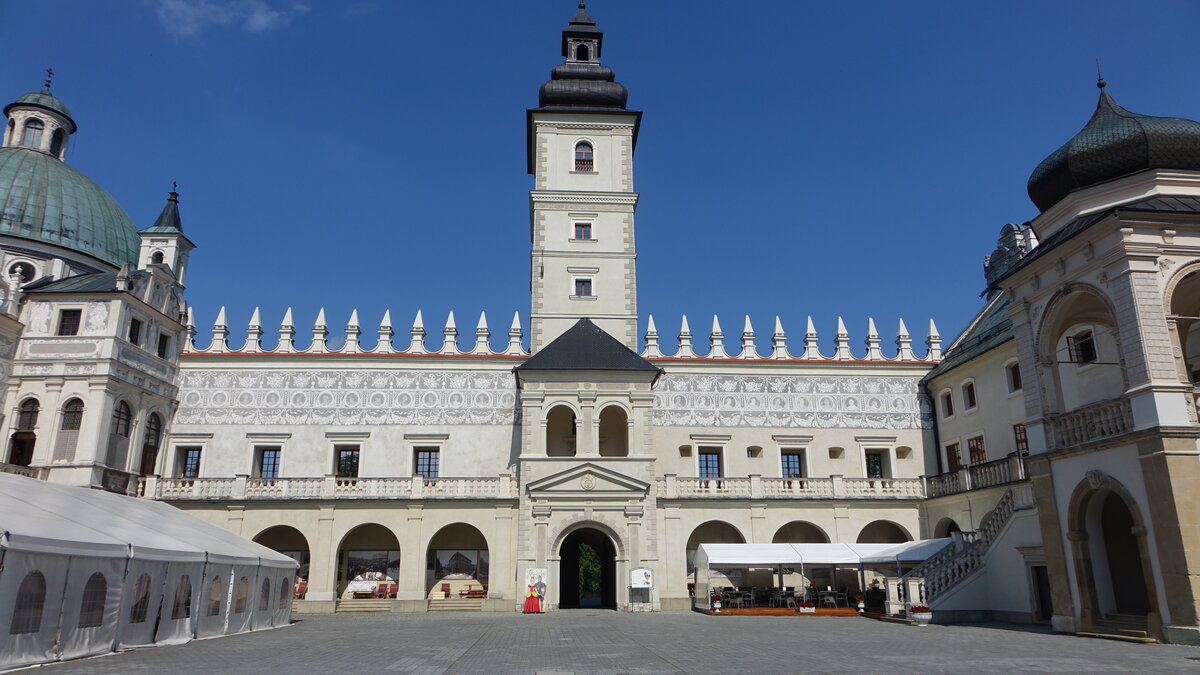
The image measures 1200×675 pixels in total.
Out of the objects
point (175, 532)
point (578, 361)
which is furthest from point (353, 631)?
point (578, 361)

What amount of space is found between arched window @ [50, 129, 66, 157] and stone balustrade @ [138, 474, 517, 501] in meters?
20.6

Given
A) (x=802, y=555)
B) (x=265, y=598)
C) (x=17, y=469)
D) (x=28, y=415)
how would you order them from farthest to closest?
(x=28, y=415), (x=802, y=555), (x=17, y=469), (x=265, y=598)

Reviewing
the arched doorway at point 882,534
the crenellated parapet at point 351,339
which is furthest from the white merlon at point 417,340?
the arched doorway at point 882,534

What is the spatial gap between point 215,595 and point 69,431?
14771 millimetres

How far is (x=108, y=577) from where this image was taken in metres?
14.6

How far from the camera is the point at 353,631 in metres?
20.3

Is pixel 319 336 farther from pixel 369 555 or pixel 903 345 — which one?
pixel 903 345

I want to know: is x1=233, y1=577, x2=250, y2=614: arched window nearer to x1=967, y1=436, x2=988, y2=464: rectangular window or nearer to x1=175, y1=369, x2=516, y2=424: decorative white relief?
x1=175, y1=369, x2=516, y2=424: decorative white relief

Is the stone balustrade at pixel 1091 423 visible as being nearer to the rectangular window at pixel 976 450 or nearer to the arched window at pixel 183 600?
the rectangular window at pixel 976 450

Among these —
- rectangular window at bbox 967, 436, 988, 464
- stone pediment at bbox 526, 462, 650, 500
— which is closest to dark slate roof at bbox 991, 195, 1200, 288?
rectangular window at bbox 967, 436, 988, 464

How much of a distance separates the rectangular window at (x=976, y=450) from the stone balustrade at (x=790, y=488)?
2221 millimetres

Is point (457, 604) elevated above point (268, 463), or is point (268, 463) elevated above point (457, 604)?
point (268, 463)

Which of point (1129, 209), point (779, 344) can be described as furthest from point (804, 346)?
point (1129, 209)

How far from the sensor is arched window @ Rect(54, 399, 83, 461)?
94.6ft
